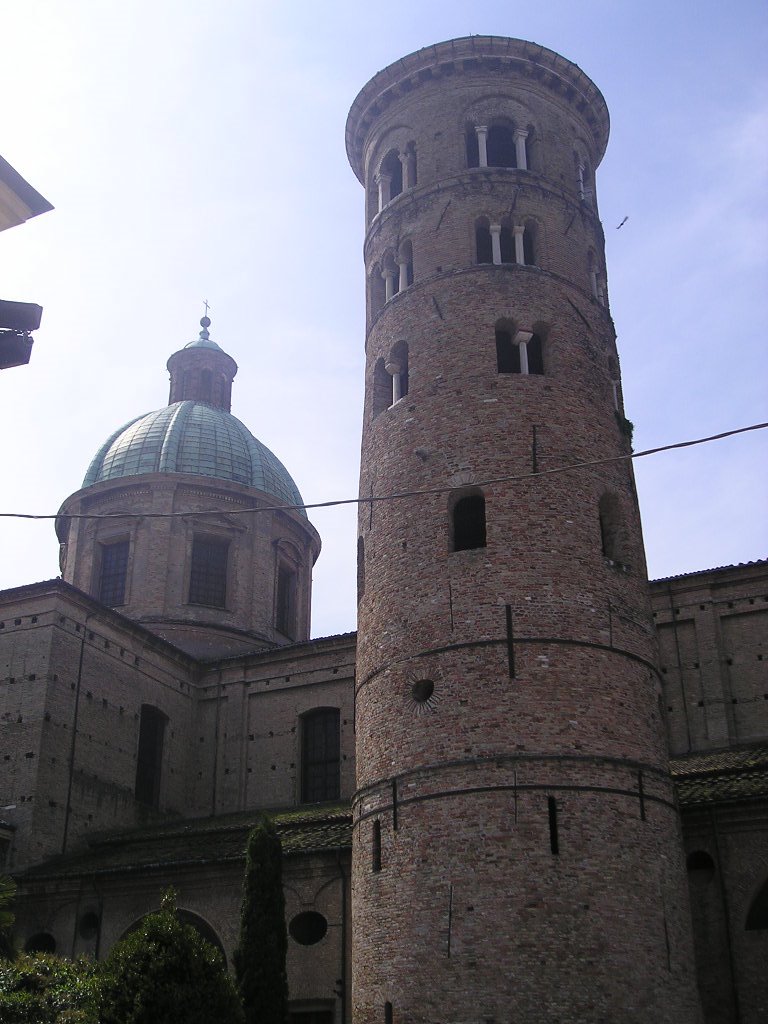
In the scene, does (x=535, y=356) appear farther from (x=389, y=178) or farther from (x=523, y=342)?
(x=389, y=178)

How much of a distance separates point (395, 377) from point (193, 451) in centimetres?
1493

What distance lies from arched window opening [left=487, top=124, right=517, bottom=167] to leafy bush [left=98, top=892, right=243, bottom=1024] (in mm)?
14956

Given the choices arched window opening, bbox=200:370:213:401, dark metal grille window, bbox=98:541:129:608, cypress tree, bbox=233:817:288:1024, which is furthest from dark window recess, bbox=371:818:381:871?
arched window opening, bbox=200:370:213:401

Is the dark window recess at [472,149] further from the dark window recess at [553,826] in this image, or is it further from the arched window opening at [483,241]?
the dark window recess at [553,826]

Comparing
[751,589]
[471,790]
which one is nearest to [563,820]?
[471,790]

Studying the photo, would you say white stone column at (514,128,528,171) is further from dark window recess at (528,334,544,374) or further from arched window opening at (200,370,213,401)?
arched window opening at (200,370,213,401)

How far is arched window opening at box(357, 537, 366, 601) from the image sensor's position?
20.5 meters

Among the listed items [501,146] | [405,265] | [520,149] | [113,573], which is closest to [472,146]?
[501,146]

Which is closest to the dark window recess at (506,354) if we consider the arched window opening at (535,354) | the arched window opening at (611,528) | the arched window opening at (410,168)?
the arched window opening at (535,354)

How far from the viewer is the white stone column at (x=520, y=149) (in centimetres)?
2269

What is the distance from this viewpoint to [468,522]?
767 inches

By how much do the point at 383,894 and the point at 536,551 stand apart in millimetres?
5503

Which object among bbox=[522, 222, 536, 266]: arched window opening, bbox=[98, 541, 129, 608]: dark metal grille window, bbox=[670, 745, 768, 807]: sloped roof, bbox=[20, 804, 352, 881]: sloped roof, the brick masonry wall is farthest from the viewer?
bbox=[98, 541, 129, 608]: dark metal grille window

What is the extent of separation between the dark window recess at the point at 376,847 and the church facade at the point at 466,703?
0.03 metres
